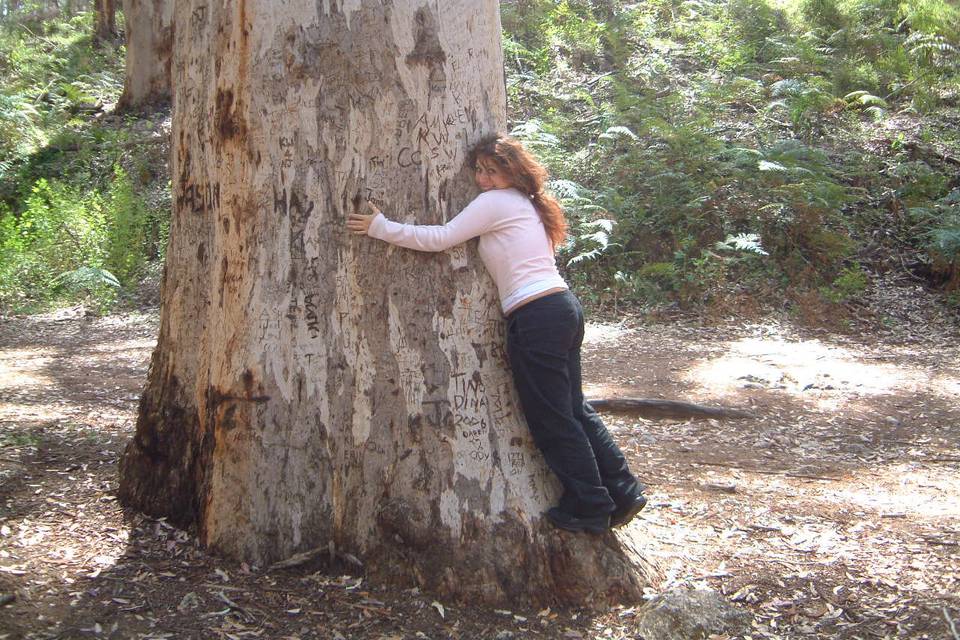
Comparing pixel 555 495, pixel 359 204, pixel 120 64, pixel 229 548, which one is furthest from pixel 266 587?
pixel 120 64

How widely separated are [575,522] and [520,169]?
1507mm

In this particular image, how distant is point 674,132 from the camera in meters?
11.3

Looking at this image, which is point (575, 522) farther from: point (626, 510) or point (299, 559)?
point (299, 559)

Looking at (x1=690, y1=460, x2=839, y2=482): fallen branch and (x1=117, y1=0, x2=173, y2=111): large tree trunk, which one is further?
(x1=117, y1=0, x2=173, y2=111): large tree trunk

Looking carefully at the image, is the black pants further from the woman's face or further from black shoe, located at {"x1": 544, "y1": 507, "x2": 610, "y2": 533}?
the woman's face

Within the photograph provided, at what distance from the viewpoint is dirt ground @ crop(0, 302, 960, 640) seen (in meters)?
3.26

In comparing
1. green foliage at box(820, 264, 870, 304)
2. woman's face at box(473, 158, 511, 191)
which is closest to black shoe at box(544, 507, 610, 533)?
woman's face at box(473, 158, 511, 191)

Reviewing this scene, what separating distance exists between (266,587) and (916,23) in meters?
13.9

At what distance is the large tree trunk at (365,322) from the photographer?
3318 mm

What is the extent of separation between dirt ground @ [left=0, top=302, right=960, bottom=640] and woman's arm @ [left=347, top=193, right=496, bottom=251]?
4.73ft

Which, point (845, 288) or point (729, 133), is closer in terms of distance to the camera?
point (845, 288)

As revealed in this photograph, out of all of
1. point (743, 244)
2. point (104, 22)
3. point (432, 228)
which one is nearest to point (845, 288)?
point (743, 244)

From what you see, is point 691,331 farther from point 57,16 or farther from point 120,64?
point 57,16

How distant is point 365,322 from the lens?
3.40 meters
